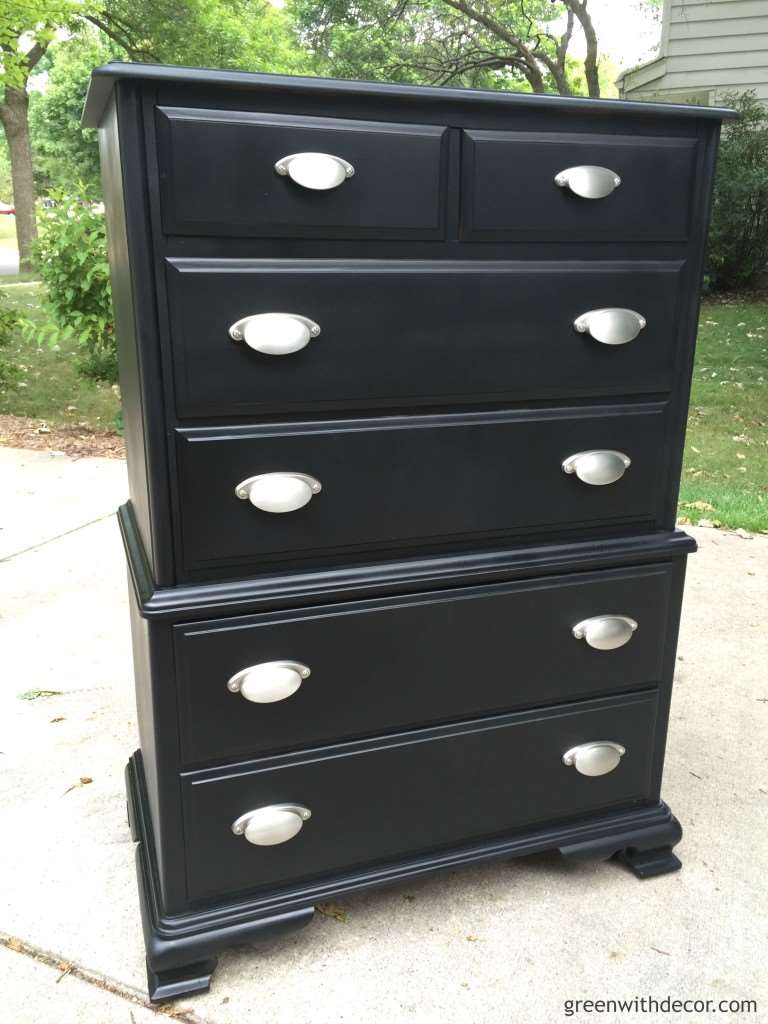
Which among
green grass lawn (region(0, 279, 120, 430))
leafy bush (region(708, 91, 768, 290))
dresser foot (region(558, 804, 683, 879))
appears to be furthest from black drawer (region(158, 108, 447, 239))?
leafy bush (region(708, 91, 768, 290))

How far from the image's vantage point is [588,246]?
159cm

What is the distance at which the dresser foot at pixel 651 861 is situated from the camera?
193 centimetres

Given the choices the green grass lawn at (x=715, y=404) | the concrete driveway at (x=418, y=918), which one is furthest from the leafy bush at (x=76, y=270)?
the concrete driveway at (x=418, y=918)

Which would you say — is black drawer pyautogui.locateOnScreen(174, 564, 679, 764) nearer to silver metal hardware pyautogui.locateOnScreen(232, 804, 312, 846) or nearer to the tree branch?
silver metal hardware pyautogui.locateOnScreen(232, 804, 312, 846)

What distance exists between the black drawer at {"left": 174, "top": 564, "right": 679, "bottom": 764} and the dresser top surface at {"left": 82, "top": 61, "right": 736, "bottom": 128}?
2.74 feet

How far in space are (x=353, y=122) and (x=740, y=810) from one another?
180 centimetres

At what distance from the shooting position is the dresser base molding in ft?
5.27

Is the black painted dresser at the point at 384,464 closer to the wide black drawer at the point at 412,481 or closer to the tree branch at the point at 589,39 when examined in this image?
the wide black drawer at the point at 412,481

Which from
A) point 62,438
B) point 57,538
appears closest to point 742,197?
point 62,438

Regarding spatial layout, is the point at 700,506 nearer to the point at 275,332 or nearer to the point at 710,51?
the point at 275,332

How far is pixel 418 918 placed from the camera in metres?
1.81

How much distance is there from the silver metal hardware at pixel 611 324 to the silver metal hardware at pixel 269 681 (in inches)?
31.2

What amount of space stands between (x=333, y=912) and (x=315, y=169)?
1422mm

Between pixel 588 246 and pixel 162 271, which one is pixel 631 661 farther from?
pixel 162 271
